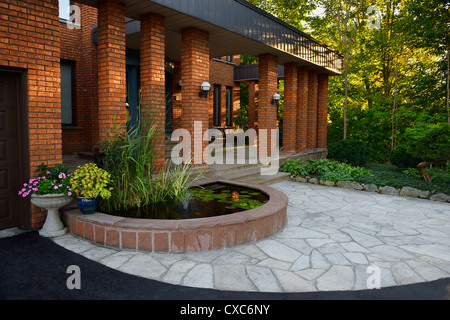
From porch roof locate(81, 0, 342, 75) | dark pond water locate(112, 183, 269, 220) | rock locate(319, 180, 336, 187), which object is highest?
porch roof locate(81, 0, 342, 75)

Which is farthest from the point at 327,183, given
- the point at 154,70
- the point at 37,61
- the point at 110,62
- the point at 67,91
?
the point at 67,91

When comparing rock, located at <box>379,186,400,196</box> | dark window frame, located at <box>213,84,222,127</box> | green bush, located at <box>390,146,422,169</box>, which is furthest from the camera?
dark window frame, located at <box>213,84,222,127</box>

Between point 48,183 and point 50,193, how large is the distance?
128 mm

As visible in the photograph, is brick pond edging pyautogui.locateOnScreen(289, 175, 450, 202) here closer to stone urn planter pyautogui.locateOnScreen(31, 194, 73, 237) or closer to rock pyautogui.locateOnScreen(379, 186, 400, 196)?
rock pyautogui.locateOnScreen(379, 186, 400, 196)

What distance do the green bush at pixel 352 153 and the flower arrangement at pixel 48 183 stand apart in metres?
8.30

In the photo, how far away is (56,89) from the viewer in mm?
4266

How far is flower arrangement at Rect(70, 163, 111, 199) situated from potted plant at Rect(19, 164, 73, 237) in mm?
112

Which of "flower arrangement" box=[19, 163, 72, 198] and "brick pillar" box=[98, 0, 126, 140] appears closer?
"flower arrangement" box=[19, 163, 72, 198]

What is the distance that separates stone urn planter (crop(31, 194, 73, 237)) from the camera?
3.78 meters

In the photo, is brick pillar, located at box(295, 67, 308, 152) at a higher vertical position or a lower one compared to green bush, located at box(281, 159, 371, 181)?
higher

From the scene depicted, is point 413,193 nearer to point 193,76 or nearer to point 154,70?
point 193,76

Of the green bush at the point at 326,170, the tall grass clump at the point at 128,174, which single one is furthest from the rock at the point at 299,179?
the tall grass clump at the point at 128,174

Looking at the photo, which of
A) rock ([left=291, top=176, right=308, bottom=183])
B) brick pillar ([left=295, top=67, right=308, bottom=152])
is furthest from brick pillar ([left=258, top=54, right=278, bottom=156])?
brick pillar ([left=295, top=67, right=308, bottom=152])

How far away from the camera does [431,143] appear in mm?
7383
